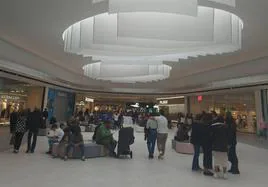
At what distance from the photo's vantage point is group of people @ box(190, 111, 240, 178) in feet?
18.4

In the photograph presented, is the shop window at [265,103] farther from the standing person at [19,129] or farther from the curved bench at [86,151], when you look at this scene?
the standing person at [19,129]

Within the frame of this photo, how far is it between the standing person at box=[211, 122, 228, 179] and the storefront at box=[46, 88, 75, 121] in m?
19.1

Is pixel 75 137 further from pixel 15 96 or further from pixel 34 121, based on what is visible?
pixel 15 96

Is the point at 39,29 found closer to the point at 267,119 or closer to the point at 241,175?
the point at 241,175

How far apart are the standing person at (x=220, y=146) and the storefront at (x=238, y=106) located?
15.3 meters

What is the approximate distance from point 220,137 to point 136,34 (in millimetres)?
4057

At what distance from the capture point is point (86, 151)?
765cm

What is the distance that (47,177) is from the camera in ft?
17.1

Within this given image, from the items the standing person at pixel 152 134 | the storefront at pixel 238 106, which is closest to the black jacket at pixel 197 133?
the standing person at pixel 152 134

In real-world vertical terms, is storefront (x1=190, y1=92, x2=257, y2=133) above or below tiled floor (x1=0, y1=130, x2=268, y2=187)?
→ above

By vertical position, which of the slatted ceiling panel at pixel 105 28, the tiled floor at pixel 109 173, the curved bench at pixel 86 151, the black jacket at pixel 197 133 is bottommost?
the tiled floor at pixel 109 173

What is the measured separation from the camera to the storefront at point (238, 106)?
21.2 metres

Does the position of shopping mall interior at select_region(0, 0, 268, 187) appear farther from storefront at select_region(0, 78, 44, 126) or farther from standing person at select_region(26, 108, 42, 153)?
storefront at select_region(0, 78, 44, 126)

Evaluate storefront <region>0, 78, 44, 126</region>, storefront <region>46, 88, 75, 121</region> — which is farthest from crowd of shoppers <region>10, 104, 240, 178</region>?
storefront <region>46, 88, 75, 121</region>
